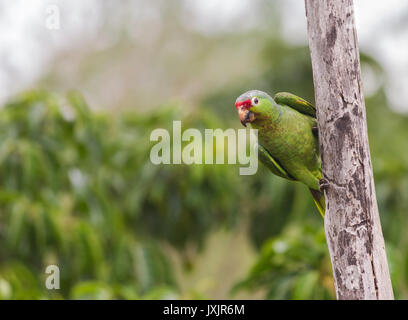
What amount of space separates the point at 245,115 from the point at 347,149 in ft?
1.13

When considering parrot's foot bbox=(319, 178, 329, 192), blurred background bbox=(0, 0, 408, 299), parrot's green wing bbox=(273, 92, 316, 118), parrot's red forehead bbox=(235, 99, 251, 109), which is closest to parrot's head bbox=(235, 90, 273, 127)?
parrot's red forehead bbox=(235, 99, 251, 109)

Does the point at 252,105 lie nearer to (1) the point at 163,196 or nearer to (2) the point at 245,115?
(2) the point at 245,115

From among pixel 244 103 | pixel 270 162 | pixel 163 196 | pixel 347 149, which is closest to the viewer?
pixel 347 149

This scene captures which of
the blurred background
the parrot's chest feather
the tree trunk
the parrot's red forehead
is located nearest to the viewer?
the tree trunk

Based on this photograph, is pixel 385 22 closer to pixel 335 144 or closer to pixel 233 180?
pixel 233 180

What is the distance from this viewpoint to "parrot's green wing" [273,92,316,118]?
5.24 ft

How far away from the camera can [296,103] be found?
161 cm

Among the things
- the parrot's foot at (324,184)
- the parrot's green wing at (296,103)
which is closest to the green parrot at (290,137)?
the parrot's green wing at (296,103)

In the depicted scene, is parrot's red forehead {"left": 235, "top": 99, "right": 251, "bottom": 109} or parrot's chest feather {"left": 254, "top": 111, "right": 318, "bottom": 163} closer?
parrot's red forehead {"left": 235, "top": 99, "right": 251, "bottom": 109}

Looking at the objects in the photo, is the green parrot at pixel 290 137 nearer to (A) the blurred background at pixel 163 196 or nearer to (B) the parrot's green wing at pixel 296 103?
(B) the parrot's green wing at pixel 296 103

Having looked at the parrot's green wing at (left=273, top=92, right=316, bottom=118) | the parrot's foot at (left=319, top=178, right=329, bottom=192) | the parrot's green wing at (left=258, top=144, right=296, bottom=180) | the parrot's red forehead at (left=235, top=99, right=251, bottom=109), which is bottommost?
the parrot's foot at (left=319, top=178, right=329, bottom=192)

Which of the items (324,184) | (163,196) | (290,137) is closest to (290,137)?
(290,137)

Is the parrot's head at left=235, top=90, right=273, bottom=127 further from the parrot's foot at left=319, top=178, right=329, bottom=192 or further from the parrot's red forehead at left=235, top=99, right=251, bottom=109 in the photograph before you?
the parrot's foot at left=319, top=178, right=329, bottom=192

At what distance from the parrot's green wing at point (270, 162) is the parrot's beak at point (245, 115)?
0.70 ft
